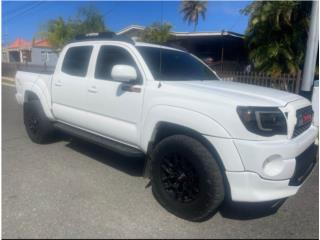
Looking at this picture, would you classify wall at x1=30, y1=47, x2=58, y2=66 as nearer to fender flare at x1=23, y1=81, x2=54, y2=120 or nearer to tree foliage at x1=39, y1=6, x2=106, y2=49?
tree foliage at x1=39, y1=6, x2=106, y2=49

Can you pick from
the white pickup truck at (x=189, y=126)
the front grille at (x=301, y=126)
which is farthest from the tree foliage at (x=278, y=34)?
the front grille at (x=301, y=126)

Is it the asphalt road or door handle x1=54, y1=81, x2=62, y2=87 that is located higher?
door handle x1=54, y1=81, x2=62, y2=87

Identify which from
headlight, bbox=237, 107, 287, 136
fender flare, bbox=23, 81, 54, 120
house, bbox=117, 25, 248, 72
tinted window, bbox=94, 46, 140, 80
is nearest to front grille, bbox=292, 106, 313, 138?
headlight, bbox=237, 107, 287, 136

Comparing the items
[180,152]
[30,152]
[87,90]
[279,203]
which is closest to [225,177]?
[180,152]

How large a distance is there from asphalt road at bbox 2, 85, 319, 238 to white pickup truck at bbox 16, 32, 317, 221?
0.96 ft

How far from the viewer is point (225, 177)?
2.89 metres

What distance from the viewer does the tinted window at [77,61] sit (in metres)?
4.73

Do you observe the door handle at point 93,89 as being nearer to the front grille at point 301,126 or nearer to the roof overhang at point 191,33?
the front grille at point 301,126

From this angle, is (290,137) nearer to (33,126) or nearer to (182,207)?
(182,207)

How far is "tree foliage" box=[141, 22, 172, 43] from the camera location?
20828mm

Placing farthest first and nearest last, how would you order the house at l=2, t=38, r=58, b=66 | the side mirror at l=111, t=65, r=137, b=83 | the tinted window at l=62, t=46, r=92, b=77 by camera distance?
the house at l=2, t=38, r=58, b=66
the tinted window at l=62, t=46, r=92, b=77
the side mirror at l=111, t=65, r=137, b=83

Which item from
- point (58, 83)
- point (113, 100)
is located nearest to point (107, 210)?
point (113, 100)

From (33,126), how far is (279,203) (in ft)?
14.7

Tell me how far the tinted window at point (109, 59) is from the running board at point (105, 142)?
0.87 meters
